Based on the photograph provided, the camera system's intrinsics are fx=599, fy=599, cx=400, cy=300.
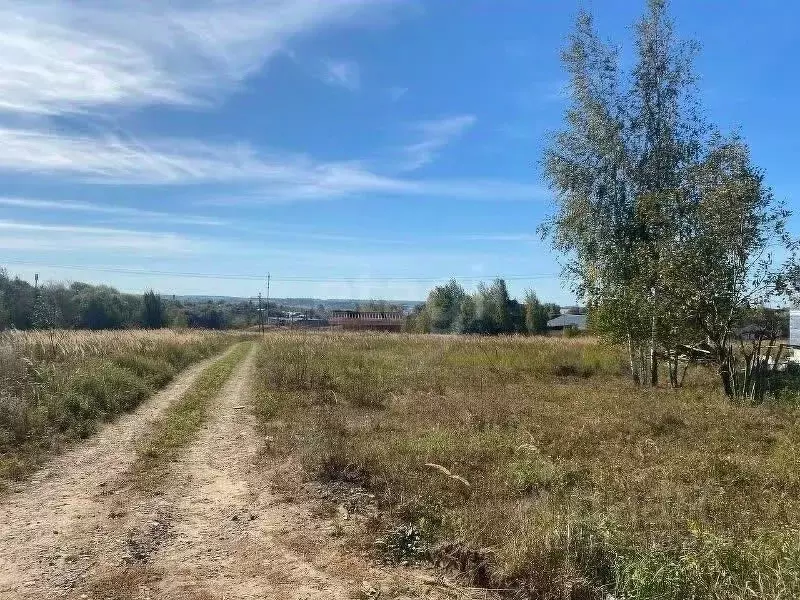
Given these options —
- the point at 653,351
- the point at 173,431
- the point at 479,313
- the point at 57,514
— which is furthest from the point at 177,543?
the point at 479,313

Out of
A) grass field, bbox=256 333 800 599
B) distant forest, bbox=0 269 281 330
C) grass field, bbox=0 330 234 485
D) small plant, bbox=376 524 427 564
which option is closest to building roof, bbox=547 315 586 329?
distant forest, bbox=0 269 281 330

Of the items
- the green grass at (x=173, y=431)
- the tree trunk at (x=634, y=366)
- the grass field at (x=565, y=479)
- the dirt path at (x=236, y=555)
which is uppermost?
the tree trunk at (x=634, y=366)

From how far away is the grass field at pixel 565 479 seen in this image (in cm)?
428

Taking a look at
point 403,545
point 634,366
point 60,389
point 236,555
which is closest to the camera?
point 236,555

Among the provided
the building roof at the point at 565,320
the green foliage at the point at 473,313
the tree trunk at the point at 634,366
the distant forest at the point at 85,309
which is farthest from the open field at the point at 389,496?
the building roof at the point at 565,320

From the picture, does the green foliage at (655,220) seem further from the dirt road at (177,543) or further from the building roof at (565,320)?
the building roof at (565,320)

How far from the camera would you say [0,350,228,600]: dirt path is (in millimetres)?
4621

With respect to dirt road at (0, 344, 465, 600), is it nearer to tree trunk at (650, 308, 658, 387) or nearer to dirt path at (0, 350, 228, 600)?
dirt path at (0, 350, 228, 600)

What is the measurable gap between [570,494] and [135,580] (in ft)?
A: 13.9

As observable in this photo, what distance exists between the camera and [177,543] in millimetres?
5309

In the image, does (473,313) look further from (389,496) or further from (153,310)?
(389,496)

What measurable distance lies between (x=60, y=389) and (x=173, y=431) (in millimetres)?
2914

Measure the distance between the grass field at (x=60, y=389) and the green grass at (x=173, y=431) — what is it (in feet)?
3.33

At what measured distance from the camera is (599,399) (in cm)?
1461
